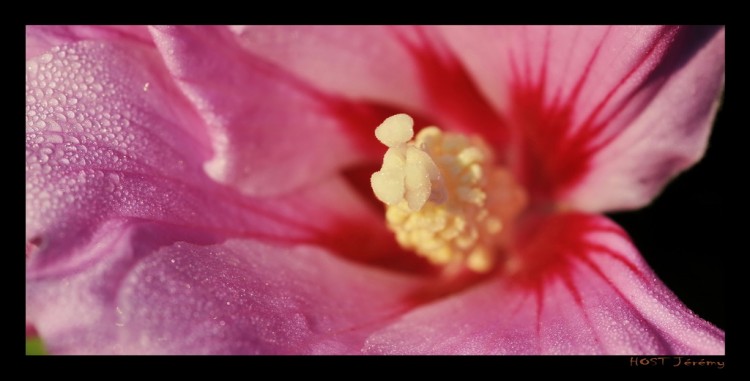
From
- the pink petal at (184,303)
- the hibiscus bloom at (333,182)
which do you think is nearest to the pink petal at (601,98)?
the hibiscus bloom at (333,182)

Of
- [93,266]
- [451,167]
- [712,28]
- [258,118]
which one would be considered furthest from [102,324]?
[712,28]

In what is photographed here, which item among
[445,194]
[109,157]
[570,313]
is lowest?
[570,313]

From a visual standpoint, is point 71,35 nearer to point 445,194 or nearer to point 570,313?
point 445,194

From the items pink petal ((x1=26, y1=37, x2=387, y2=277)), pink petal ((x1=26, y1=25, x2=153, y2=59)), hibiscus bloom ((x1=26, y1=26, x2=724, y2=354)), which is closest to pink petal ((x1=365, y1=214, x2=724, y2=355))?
hibiscus bloom ((x1=26, y1=26, x2=724, y2=354))

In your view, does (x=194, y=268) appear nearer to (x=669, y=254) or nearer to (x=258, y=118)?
(x=258, y=118)

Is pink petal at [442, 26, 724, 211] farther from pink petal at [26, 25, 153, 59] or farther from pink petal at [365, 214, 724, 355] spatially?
pink petal at [26, 25, 153, 59]

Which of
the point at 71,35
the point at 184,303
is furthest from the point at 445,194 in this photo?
the point at 71,35
